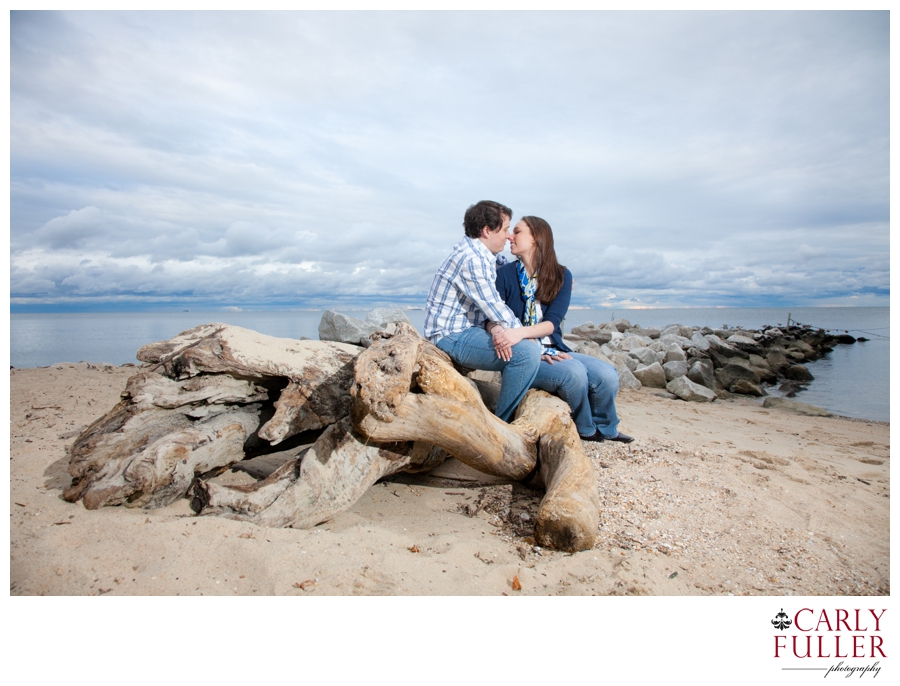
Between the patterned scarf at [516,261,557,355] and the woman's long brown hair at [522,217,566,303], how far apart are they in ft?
0.27

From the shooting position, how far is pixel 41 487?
375 centimetres

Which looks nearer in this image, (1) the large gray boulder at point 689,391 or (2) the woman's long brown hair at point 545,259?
(2) the woman's long brown hair at point 545,259

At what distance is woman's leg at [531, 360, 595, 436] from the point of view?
15.1 feet

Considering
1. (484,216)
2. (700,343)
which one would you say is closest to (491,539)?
(484,216)

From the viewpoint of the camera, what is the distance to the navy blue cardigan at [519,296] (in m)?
4.77

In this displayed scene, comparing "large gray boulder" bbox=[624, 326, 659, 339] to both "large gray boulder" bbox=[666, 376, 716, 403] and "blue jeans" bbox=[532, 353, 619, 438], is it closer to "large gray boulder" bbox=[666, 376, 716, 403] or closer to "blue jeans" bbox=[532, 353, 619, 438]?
"large gray boulder" bbox=[666, 376, 716, 403]

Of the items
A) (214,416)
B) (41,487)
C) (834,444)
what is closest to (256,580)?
(214,416)

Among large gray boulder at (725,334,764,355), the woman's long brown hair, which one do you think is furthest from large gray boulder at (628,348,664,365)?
the woman's long brown hair

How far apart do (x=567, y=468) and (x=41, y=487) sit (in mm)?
3770

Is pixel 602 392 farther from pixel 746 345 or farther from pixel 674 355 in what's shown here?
pixel 746 345

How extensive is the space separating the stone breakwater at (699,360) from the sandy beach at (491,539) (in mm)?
3863

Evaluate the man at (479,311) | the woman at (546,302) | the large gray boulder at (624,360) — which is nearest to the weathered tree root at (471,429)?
the man at (479,311)

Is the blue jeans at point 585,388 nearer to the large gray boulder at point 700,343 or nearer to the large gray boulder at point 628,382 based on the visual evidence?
the large gray boulder at point 628,382
